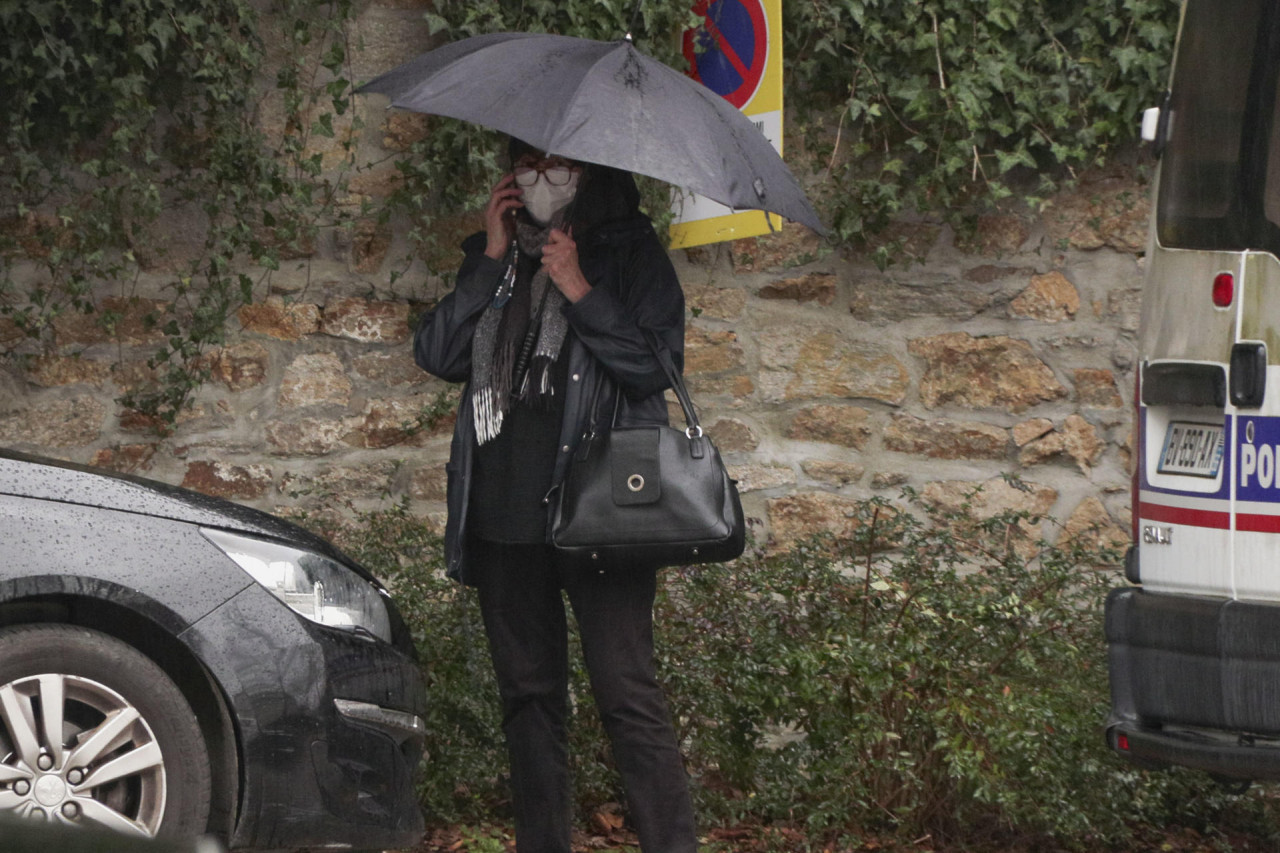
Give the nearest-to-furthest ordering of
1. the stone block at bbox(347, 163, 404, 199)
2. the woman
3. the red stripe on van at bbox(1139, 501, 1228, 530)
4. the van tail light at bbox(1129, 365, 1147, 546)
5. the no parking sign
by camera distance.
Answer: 1. the woman
2. the red stripe on van at bbox(1139, 501, 1228, 530)
3. the van tail light at bbox(1129, 365, 1147, 546)
4. the no parking sign
5. the stone block at bbox(347, 163, 404, 199)

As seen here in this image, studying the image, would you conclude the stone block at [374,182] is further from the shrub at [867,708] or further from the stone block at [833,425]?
the stone block at [833,425]

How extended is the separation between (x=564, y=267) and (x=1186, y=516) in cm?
165

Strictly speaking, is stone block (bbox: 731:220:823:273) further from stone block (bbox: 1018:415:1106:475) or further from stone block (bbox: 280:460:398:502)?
stone block (bbox: 280:460:398:502)

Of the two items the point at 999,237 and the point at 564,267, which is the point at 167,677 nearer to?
the point at 564,267

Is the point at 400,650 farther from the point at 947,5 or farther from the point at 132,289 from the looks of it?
the point at 947,5

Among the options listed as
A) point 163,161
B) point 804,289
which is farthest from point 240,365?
point 804,289

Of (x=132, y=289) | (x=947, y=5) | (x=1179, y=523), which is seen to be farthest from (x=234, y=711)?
(x=947, y=5)

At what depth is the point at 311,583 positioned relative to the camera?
346 cm

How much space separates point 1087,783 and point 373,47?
11.6ft

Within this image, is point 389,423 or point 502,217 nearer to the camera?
point 502,217

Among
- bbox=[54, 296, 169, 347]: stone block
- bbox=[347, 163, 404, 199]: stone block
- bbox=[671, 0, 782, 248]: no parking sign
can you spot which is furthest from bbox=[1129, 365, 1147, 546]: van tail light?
bbox=[54, 296, 169, 347]: stone block

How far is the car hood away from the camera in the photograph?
3205mm

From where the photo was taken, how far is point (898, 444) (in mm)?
5812

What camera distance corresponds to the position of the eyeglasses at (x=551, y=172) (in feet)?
11.4
